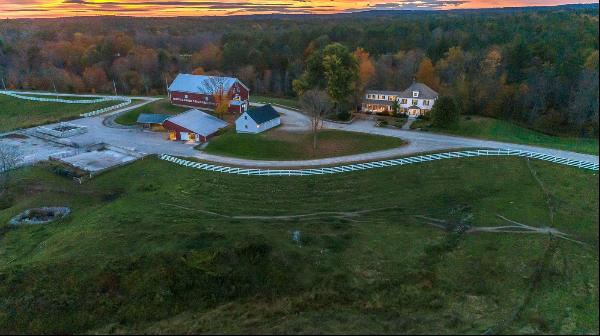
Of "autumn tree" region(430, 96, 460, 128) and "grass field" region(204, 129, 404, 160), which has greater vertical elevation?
"autumn tree" region(430, 96, 460, 128)

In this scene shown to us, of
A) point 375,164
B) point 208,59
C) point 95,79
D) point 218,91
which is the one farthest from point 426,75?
point 95,79

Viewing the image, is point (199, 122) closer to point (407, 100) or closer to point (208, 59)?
point (407, 100)

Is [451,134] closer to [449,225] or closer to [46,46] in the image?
[449,225]

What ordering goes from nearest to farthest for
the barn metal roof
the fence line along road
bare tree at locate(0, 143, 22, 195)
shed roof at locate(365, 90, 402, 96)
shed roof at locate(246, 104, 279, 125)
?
the fence line along road
bare tree at locate(0, 143, 22, 195)
shed roof at locate(246, 104, 279, 125)
shed roof at locate(365, 90, 402, 96)
the barn metal roof

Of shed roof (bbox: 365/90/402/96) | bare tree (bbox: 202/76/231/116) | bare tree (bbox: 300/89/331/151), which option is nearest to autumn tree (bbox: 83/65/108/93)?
bare tree (bbox: 202/76/231/116)

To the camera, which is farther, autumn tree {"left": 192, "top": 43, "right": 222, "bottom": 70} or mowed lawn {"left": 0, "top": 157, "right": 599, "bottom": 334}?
autumn tree {"left": 192, "top": 43, "right": 222, "bottom": 70}

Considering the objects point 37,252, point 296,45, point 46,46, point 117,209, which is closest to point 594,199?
point 117,209

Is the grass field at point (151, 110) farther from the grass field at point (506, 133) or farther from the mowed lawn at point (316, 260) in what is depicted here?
the grass field at point (506, 133)

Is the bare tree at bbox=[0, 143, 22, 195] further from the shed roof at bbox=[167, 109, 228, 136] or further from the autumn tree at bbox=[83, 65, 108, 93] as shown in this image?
the autumn tree at bbox=[83, 65, 108, 93]
